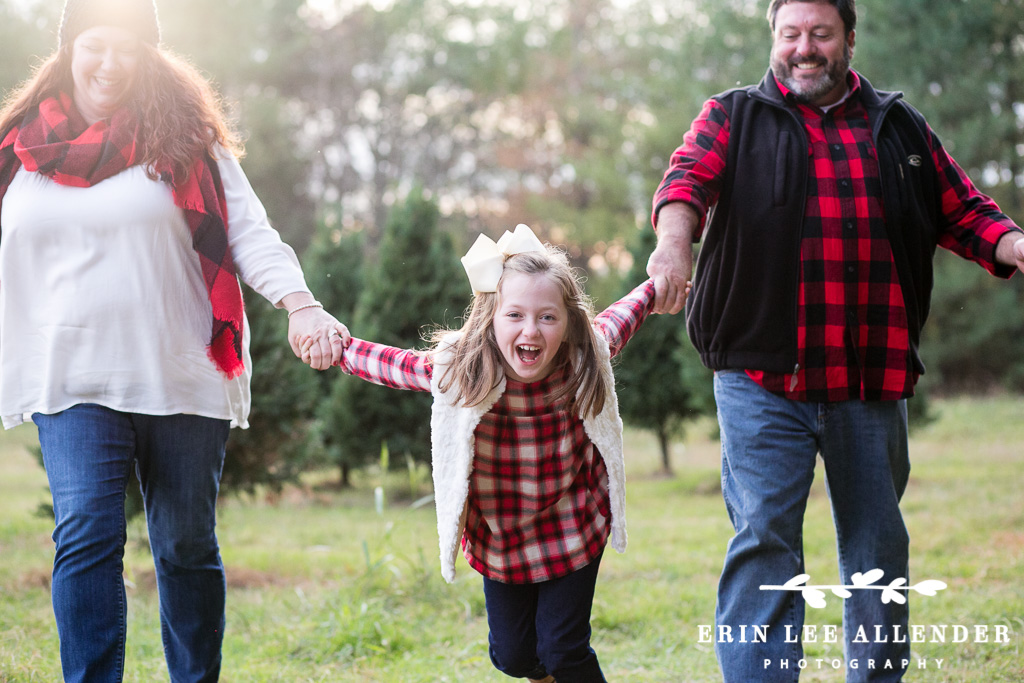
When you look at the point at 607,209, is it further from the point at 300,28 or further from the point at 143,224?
the point at 143,224

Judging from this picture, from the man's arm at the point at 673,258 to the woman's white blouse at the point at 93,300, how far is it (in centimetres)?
130

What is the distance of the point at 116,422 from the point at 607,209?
1746 cm

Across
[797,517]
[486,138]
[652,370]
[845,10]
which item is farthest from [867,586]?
[486,138]

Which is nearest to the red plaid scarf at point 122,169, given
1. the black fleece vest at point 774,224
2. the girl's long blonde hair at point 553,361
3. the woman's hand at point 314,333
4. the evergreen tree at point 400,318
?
the woman's hand at point 314,333

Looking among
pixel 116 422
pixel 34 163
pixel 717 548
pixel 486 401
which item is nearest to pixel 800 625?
pixel 486 401

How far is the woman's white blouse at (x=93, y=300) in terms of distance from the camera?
2.53m

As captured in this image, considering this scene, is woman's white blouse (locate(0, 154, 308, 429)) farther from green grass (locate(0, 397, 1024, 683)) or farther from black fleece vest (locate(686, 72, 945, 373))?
black fleece vest (locate(686, 72, 945, 373))

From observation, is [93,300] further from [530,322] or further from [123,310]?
[530,322]

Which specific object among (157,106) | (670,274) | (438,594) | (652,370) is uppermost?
(157,106)

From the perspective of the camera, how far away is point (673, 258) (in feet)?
8.60

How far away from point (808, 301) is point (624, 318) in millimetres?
513

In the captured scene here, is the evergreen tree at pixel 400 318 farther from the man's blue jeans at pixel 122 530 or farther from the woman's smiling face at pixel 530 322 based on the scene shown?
the woman's smiling face at pixel 530 322

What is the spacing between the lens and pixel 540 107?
22.7m

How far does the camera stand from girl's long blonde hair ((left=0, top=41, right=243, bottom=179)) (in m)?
2.66
